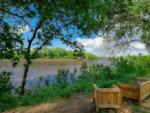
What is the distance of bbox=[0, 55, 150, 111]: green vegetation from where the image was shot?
11.8 m

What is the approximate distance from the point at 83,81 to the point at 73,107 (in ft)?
17.1

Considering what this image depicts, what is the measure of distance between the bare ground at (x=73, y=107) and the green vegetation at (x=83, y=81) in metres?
0.81

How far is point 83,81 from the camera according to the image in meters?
14.5

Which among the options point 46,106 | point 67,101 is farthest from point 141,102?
point 46,106

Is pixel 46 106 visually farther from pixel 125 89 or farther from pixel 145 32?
pixel 145 32

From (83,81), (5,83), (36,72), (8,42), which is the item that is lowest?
(36,72)

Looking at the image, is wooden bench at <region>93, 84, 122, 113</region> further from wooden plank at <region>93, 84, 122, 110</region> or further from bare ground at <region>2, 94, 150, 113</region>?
bare ground at <region>2, 94, 150, 113</region>

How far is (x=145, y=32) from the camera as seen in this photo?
1869cm

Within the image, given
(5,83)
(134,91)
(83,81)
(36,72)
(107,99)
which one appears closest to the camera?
(107,99)

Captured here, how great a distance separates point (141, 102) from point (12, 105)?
4459 millimetres

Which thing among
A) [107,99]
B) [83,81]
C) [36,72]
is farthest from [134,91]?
[36,72]

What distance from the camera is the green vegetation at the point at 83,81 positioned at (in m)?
11.8

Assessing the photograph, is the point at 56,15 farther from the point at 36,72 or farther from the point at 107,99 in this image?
the point at 36,72

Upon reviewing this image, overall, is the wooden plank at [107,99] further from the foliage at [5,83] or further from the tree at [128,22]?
the tree at [128,22]
